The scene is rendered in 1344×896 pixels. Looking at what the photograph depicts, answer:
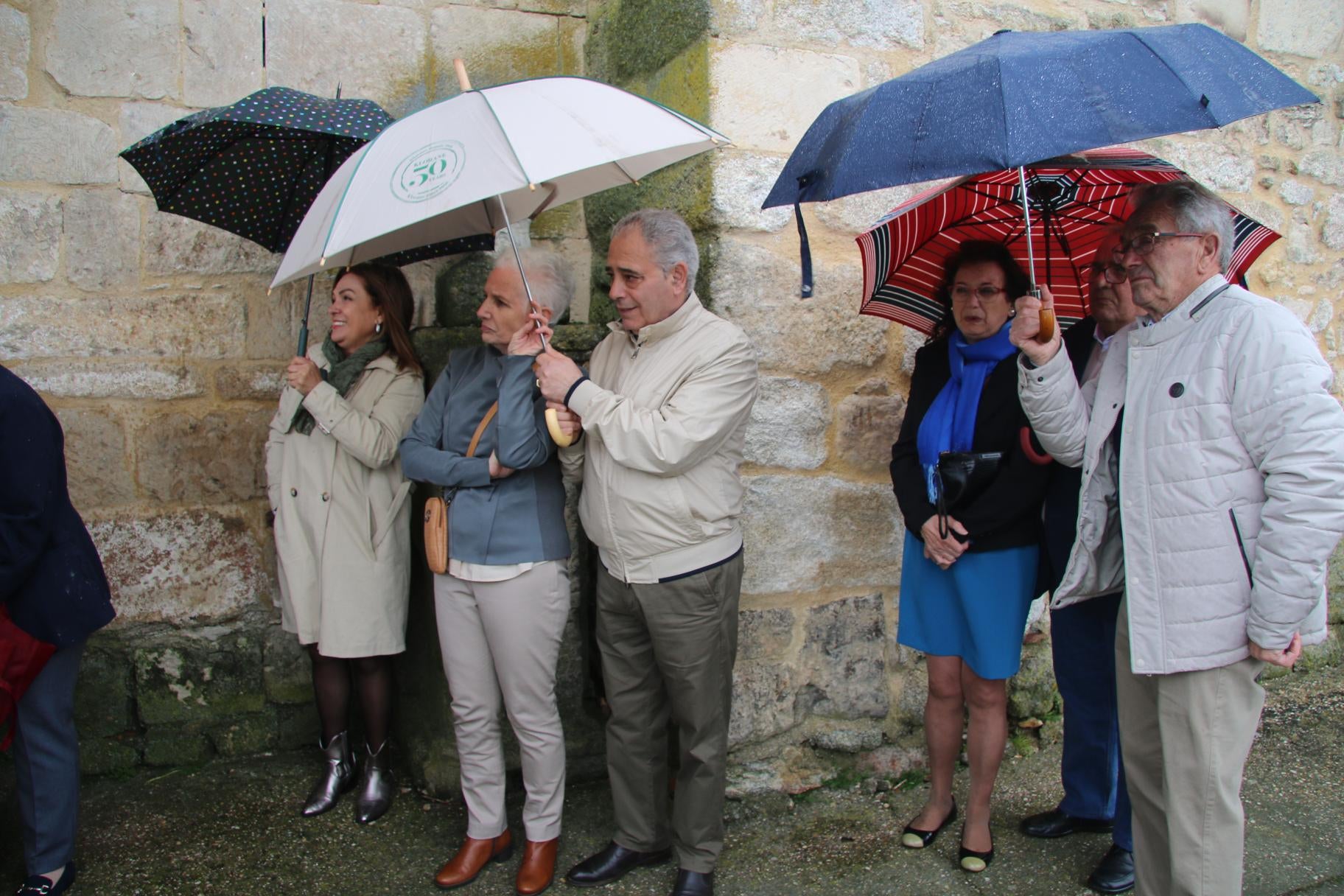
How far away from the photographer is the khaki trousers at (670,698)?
271 cm

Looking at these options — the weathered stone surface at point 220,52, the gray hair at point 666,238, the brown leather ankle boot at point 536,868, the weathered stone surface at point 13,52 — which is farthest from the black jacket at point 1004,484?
the weathered stone surface at point 13,52

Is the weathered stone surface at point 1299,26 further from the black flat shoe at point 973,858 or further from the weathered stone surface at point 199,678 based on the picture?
the weathered stone surface at point 199,678

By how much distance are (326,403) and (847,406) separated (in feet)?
5.09

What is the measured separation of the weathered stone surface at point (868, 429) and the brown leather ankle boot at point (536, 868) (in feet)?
4.71

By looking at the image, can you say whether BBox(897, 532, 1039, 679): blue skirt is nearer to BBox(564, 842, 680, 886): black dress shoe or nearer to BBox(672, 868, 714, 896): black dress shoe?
BBox(672, 868, 714, 896): black dress shoe

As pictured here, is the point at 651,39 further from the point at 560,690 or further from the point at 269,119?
the point at 560,690

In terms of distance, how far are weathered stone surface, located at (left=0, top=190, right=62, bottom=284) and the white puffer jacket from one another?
296cm

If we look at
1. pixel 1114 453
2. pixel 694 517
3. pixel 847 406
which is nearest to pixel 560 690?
pixel 694 517

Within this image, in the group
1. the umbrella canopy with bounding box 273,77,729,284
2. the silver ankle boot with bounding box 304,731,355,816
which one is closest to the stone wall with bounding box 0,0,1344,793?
the silver ankle boot with bounding box 304,731,355,816

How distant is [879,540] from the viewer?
3418mm

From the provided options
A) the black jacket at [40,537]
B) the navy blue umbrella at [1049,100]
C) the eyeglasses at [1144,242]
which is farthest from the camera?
the black jacket at [40,537]

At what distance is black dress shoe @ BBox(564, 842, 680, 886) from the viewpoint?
2.88 meters

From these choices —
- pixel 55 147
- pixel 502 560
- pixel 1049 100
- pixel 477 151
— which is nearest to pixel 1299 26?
pixel 1049 100

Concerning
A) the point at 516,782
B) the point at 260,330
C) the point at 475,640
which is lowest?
the point at 516,782
